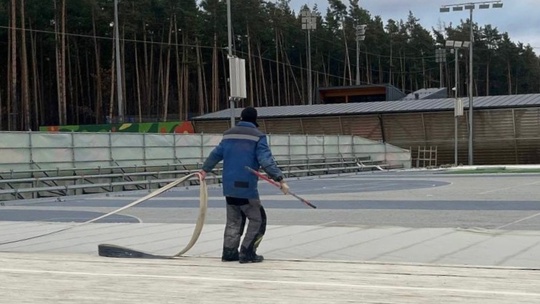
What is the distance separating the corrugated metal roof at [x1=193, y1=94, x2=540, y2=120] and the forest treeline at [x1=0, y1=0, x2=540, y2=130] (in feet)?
61.6

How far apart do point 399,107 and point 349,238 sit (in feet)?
145

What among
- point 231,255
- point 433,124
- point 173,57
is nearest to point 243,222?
point 231,255

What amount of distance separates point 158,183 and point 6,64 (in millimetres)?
50243

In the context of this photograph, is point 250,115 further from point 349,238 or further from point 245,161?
point 349,238

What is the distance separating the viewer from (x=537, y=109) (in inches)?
1982

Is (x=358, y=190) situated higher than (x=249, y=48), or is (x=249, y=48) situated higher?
(x=249, y=48)

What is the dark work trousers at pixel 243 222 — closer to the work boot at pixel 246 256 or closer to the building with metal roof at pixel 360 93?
the work boot at pixel 246 256

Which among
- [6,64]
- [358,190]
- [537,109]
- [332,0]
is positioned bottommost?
[358,190]

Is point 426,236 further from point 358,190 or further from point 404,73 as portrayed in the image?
point 404,73

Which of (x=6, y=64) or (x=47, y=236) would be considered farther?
(x=6, y=64)

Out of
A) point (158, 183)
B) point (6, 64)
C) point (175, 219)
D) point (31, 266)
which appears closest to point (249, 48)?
point (6, 64)

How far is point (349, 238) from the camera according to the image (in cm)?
1254

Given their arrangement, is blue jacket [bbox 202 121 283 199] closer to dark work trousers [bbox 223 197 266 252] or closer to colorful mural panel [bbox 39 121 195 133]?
dark work trousers [bbox 223 197 266 252]

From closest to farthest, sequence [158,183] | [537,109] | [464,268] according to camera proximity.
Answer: [464,268] < [158,183] < [537,109]
